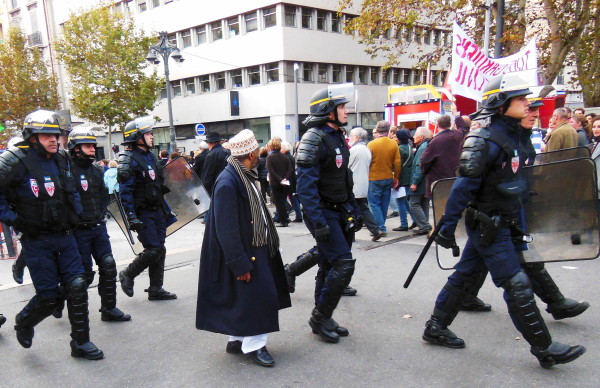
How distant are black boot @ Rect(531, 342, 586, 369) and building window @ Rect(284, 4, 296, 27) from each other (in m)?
25.9

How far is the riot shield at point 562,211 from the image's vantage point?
3.64m

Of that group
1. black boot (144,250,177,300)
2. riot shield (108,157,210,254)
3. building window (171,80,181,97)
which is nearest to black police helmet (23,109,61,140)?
black boot (144,250,177,300)

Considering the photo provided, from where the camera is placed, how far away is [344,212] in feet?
13.0

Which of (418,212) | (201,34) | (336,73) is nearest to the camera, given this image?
(418,212)

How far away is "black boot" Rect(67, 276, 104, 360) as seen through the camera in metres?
3.69

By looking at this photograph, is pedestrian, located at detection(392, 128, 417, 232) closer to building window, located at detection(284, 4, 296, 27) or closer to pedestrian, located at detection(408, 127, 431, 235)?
pedestrian, located at detection(408, 127, 431, 235)

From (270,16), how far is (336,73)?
5428 millimetres

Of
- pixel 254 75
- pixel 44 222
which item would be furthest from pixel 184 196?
pixel 254 75

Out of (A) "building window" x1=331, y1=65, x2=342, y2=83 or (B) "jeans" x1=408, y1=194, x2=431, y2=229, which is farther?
(A) "building window" x1=331, y1=65, x2=342, y2=83

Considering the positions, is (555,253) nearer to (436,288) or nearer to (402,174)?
(436,288)

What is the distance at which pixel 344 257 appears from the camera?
12.5 ft

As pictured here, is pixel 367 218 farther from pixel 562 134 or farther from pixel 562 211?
pixel 562 211

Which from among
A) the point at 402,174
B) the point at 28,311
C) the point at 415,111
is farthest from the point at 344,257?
the point at 415,111

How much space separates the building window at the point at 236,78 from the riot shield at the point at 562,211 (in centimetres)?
2734
